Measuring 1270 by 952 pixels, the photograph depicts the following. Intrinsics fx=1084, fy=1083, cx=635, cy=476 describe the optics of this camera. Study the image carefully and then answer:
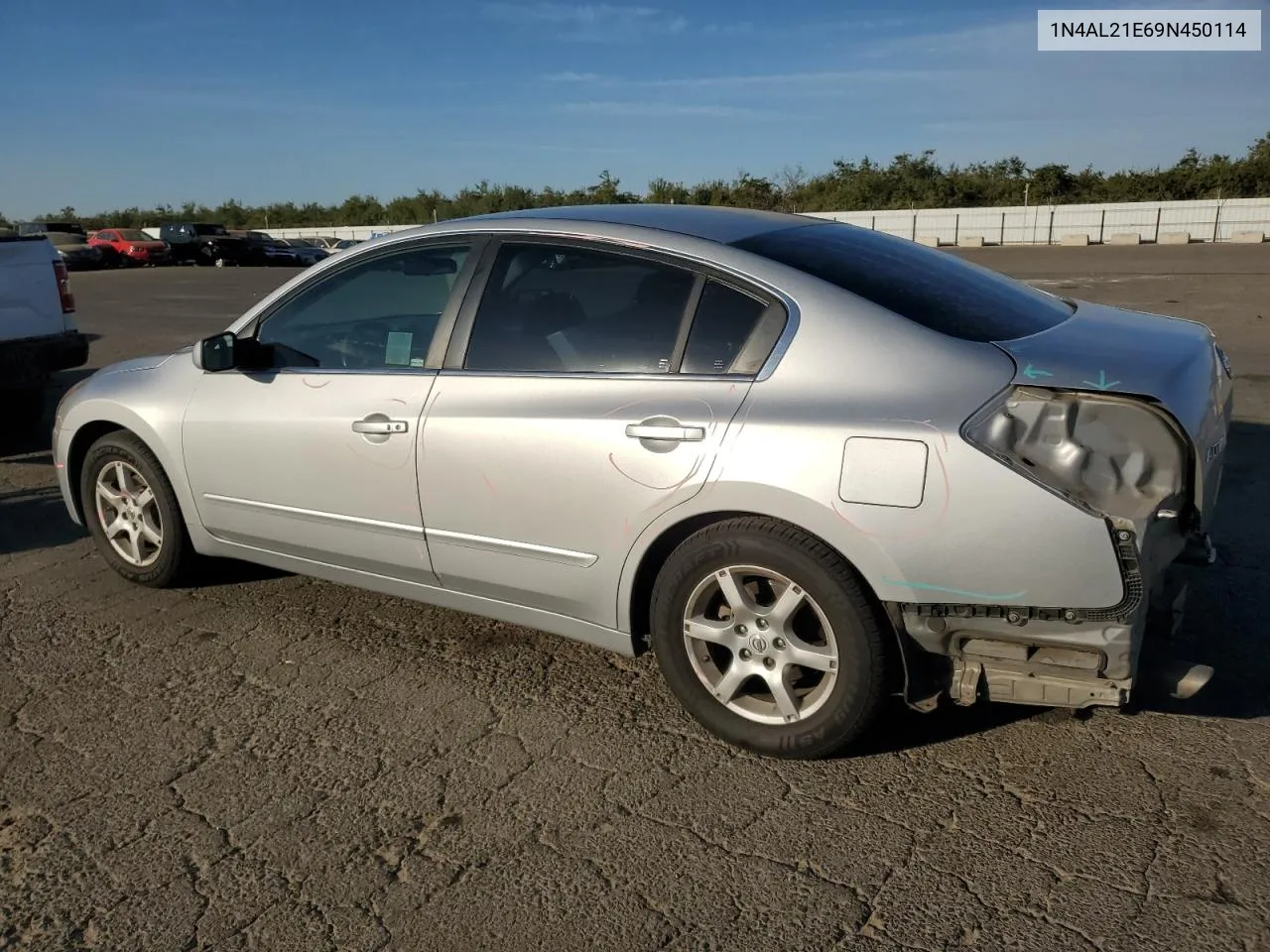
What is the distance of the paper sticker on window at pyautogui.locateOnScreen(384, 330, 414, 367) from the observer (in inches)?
157

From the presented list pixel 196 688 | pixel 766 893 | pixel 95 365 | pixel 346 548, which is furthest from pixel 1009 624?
pixel 95 365

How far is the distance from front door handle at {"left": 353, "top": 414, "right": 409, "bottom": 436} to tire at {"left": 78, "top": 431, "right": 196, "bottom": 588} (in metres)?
1.25

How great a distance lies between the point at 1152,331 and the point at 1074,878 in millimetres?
1806

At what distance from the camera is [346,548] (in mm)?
4105

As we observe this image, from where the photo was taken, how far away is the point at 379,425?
3.87 meters

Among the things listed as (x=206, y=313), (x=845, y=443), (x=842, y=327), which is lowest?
(x=206, y=313)

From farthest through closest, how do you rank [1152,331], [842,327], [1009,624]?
1. [1152,331]
2. [842,327]
3. [1009,624]

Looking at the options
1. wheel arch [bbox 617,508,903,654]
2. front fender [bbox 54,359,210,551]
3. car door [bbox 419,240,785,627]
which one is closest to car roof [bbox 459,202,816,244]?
car door [bbox 419,240,785,627]

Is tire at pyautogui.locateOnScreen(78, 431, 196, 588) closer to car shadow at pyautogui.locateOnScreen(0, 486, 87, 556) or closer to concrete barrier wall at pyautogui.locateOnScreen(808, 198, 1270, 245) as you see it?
car shadow at pyautogui.locateOnScreen(0, 486, 87, 556)

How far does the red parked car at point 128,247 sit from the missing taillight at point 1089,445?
136 feet

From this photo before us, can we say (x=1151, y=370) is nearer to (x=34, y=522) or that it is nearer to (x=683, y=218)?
(x=683, y=218)

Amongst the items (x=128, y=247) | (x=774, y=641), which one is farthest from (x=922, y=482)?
(x=128, y=247)

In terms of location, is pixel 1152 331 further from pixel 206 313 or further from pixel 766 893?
pixel 206 313

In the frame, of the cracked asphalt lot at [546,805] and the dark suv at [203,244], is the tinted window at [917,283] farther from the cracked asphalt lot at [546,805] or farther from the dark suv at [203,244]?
the dark suv at [203,244]
